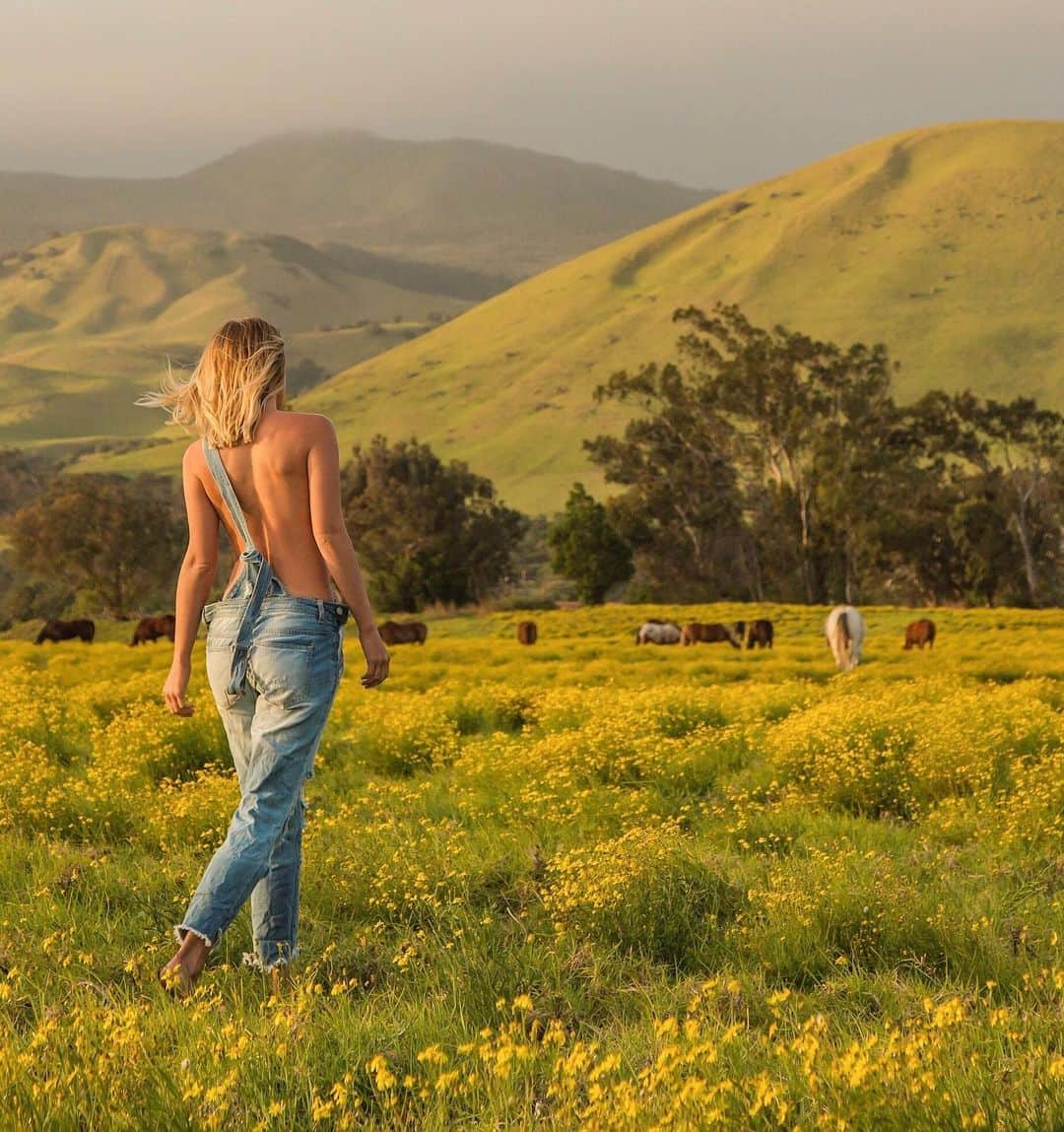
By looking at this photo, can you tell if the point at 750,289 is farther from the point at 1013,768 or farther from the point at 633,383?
the point at 1013,768

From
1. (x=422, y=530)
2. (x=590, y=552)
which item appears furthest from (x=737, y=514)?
(x=422, y=530)

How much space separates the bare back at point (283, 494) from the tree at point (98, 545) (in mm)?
68081

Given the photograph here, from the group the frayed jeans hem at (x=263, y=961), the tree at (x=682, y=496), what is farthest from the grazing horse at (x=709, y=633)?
the frayed jeans hem at (x=263, y=961)

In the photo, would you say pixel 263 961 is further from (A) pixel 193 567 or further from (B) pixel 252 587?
(A) pixel 193 567

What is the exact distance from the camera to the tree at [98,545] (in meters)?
70.2

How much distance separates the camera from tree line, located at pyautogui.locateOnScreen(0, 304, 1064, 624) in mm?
65812

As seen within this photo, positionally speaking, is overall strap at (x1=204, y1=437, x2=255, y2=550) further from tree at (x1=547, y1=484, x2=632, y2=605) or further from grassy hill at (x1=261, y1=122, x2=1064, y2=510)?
grassy hill at (x1=261, y1=122, x2=1064, y2=510)

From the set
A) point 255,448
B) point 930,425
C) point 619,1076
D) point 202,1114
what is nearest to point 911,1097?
point 619,1076

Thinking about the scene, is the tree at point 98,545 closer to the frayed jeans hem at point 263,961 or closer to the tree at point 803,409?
the tree at point 803,409

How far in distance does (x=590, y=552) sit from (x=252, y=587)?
6028 centimetres

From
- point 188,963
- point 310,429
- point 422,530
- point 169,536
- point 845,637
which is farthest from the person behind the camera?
point 169,536

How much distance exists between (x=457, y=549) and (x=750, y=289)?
413 ft

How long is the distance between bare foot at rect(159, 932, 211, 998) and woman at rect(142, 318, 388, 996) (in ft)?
0.16

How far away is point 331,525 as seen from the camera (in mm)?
5422
